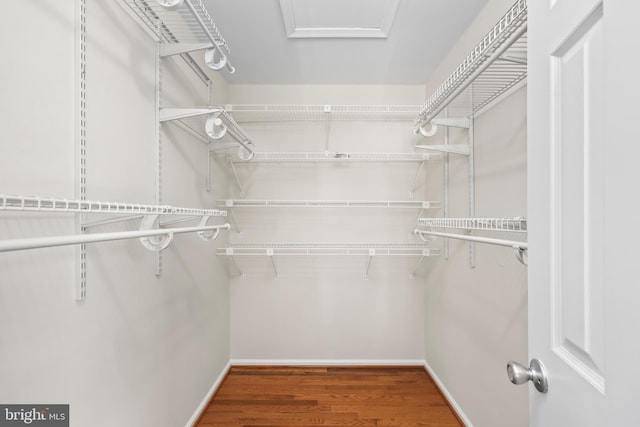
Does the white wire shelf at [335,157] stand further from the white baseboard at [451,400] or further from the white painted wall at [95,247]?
the white baseboard at [451,400]

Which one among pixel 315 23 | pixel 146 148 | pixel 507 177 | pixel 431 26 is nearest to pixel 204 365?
pixel 146 148

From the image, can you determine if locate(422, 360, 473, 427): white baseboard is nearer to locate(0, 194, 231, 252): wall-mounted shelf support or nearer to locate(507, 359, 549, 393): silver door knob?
locate(507, 359, 549, 393): silver door knob

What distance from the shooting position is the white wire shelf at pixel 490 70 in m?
0.85

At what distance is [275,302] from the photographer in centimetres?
230

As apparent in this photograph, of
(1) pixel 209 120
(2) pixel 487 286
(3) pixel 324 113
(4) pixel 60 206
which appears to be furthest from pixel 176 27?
(2) pixel 487 286

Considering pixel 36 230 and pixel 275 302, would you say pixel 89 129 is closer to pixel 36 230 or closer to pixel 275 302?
pixel 36 230

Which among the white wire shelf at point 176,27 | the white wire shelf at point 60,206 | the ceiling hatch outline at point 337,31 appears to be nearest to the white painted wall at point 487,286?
the ceiling hatch outline at point 337,31

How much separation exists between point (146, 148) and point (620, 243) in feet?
4.74

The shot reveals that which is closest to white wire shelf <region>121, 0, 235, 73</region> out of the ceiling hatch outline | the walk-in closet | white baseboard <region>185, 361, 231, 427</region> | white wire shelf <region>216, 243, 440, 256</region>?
the walk-in closet

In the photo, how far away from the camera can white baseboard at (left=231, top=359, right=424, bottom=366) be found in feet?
7.43

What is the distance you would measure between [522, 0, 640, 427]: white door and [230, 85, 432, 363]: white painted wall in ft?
5.50

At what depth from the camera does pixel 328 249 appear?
2113 millimetres

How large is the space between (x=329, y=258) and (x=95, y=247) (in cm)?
158

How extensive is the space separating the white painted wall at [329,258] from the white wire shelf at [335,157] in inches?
3.1
